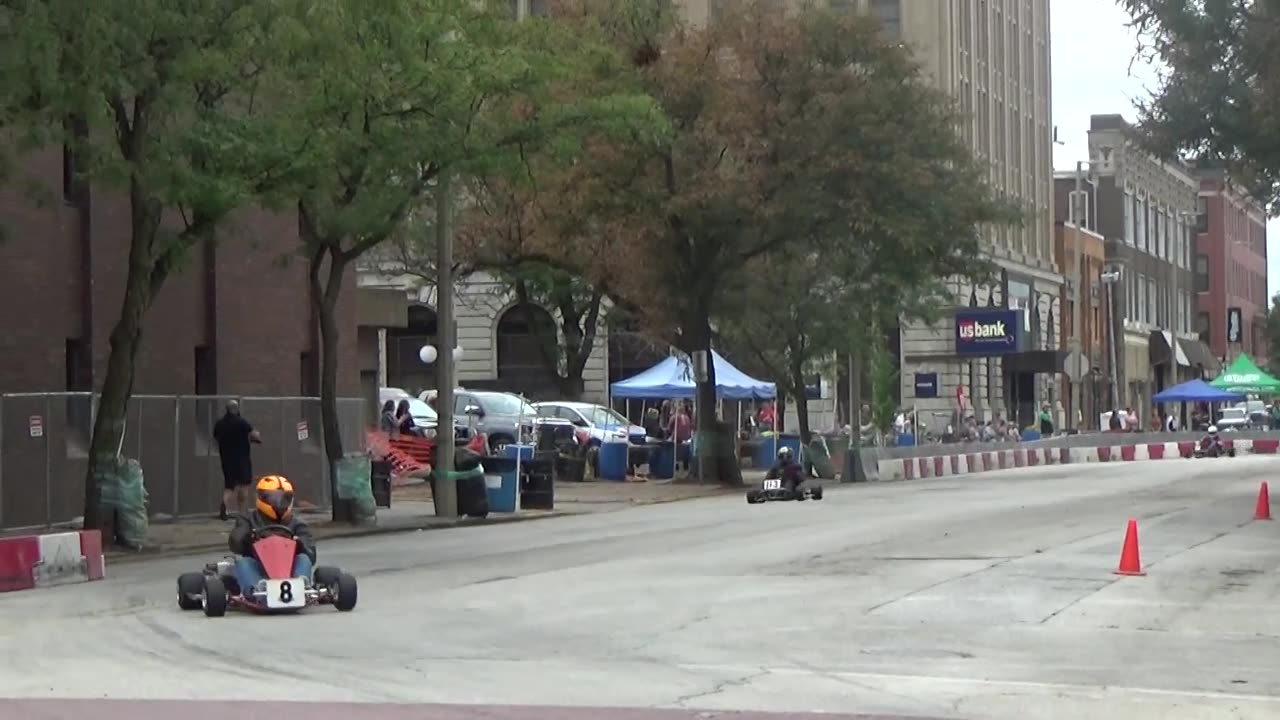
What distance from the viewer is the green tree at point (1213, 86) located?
94.7ft

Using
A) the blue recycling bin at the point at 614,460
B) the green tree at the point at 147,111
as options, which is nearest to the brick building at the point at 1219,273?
the blue recycling bin at the point at 614,460

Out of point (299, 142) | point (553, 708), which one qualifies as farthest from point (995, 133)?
point (553, 708)

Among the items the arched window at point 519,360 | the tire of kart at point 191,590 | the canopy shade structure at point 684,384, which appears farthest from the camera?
the arched window at point 519,360

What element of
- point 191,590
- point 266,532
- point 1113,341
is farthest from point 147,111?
point 1113,341

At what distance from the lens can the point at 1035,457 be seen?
58.5 m

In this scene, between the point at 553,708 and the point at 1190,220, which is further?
the point at 1190,220

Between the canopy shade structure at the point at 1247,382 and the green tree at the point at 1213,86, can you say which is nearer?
the green tree at the point at 1213,86

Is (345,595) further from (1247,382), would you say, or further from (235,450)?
(1247,382)

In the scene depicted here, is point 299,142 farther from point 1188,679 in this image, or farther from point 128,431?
point 1188,679

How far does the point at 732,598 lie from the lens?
1817cm

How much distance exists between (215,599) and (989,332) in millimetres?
53463

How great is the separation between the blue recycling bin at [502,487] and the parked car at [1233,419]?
4793 centimetres

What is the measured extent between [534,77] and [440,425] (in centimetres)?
775

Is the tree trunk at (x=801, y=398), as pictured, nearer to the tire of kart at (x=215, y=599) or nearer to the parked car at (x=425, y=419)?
the parked car at (x=425, y=419)
